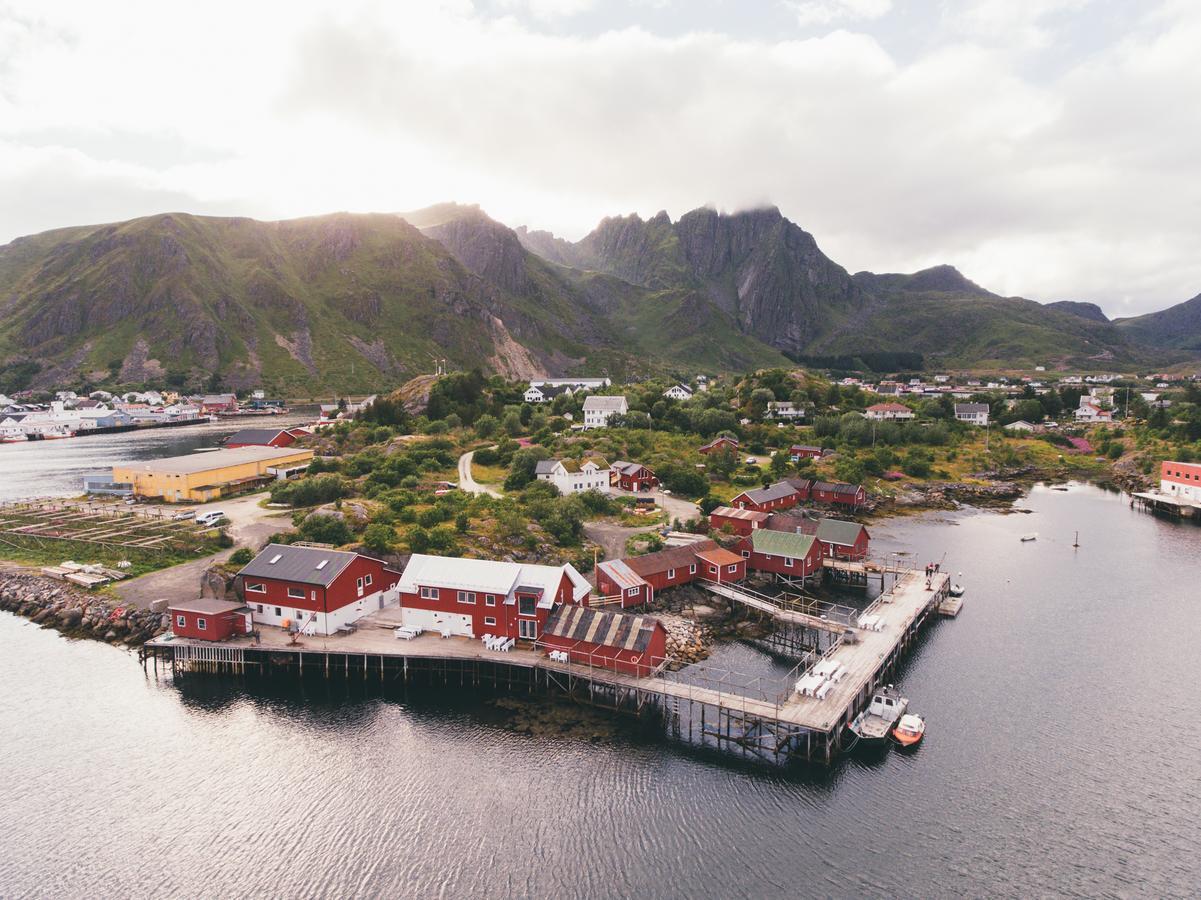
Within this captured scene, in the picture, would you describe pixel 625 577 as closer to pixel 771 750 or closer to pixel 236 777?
pixel 771 750

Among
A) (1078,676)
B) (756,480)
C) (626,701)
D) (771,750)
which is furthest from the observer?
(756,480)

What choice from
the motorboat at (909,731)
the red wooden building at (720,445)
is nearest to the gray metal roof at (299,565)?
the motorboat at (909,731)

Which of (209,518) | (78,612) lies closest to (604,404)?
(209,518)

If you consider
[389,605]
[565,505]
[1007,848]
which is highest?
[565,505]

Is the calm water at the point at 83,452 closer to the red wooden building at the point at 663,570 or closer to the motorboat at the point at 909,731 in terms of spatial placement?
the red wooden building at the point at 663,570

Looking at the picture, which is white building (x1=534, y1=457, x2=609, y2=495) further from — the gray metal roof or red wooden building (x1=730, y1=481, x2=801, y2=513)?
the gray metal roof

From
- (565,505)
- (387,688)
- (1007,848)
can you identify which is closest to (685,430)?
(565,505)
